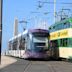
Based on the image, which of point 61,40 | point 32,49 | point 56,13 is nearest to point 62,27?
point 61,40

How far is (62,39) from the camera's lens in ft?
127

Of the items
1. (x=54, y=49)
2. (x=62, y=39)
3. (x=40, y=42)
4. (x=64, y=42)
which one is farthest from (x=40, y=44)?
(x=54, y=49)

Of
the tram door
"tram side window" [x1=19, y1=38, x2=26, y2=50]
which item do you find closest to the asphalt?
the tram door

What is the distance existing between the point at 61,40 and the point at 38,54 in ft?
9.25

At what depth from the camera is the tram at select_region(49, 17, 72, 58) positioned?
35.8m

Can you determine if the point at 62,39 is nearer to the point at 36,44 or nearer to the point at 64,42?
the point at 64,42

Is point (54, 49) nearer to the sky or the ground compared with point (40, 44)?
nearer to the ground

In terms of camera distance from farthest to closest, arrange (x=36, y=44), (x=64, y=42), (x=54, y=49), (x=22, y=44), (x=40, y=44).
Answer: (x=22, y=44) < (x=54, y=49) < (x=36, y=44) < (x=40, y=44) < (x=64, y=42)

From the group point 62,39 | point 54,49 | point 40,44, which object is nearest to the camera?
point 62,39

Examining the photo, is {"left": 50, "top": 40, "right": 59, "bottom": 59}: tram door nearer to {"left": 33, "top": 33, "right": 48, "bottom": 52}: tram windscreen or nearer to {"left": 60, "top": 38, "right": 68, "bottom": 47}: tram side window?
{"left": 60, "top": 38, "right": 68, "bottom": 47}: tram side window

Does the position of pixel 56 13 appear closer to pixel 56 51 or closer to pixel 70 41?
pixel 56 51

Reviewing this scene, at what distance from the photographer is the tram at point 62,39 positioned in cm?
3575

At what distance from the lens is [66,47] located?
36.8 meters

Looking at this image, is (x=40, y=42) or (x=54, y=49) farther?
(x=54, y=49)
